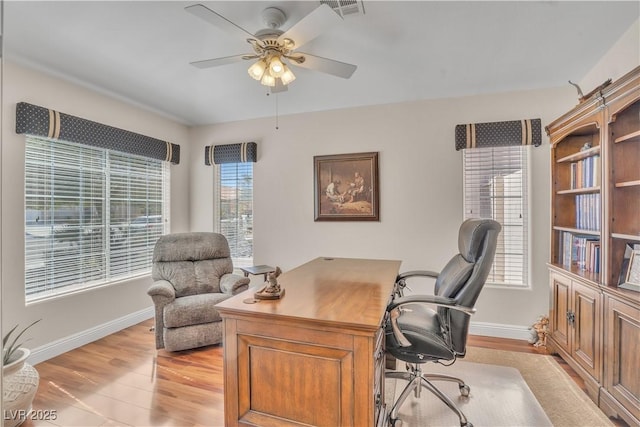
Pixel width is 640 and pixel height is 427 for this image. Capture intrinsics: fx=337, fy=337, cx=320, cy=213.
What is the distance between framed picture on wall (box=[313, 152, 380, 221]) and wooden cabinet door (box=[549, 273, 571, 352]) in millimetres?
1727

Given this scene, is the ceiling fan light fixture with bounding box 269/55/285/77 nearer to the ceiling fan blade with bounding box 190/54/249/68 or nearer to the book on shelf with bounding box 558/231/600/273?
the ceiling fan blade with bounding box 190/54/249/68

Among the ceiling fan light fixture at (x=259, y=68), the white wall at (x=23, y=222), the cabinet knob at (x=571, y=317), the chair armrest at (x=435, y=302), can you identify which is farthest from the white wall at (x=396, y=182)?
the ceiling fan light fixture at (x=259, y=68)

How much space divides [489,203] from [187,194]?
3.73 metres

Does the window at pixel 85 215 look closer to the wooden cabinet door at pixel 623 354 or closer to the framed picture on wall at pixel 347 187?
the framed picture on wall at pixel 347 187

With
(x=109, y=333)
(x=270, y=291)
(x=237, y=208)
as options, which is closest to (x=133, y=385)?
(x=109, y=333)

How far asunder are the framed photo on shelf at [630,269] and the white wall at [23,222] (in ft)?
14.2

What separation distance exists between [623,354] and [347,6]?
2.69 meters

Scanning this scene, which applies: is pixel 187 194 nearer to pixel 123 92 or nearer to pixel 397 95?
pixel 123 92

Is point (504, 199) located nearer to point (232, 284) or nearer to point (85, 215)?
point (232, 284)

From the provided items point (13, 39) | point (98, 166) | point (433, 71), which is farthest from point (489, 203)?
point (13, 39)

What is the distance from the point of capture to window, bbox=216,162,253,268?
4.38 metres

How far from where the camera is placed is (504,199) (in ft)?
11.2

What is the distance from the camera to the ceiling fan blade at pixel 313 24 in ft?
5.75
